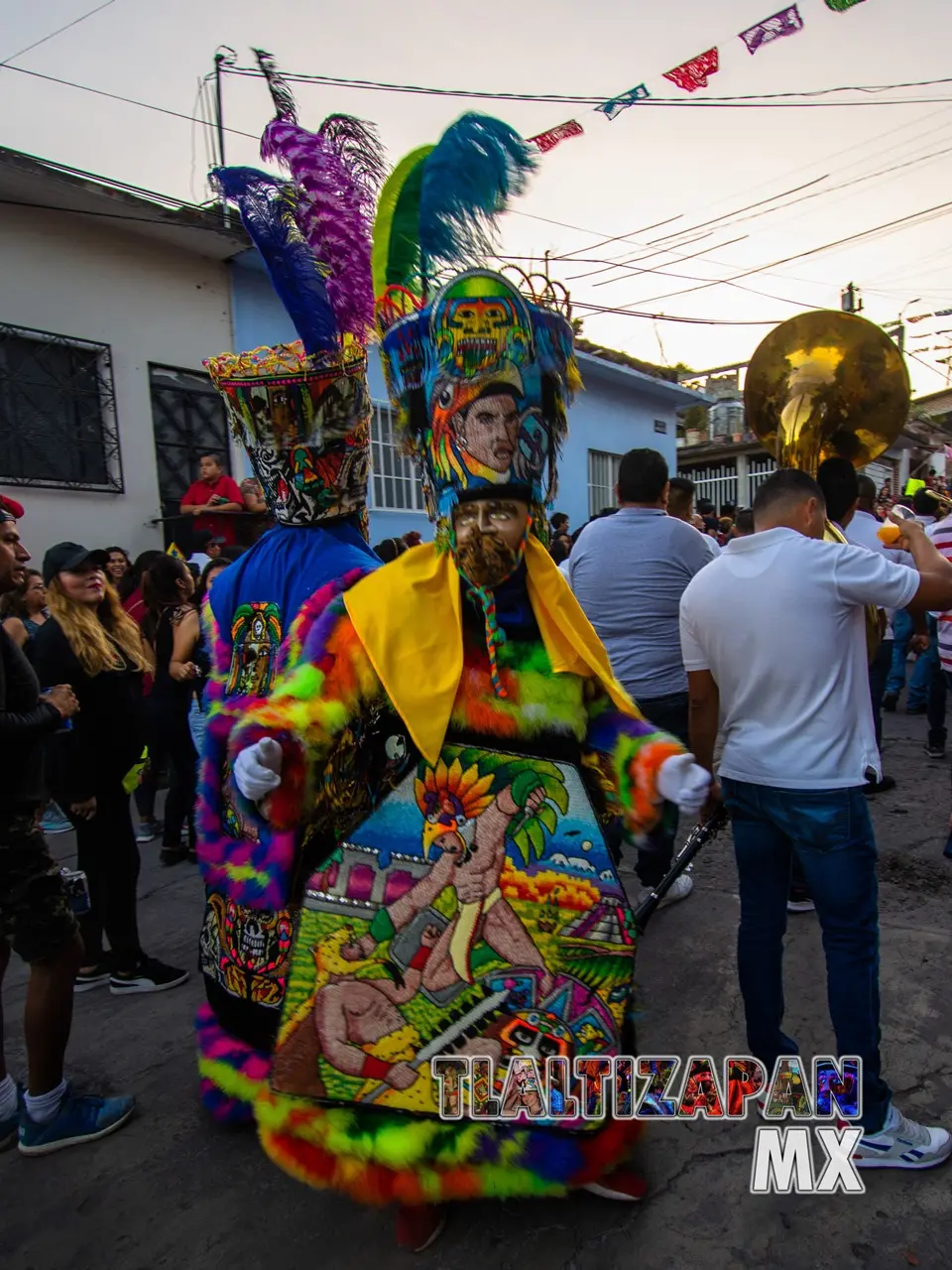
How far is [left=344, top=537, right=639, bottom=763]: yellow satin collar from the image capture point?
182 centimetres

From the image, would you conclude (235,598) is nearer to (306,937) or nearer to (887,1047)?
(306,937)

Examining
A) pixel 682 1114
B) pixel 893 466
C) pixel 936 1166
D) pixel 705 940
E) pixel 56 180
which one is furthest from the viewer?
pixel 893 466

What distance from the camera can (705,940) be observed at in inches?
133

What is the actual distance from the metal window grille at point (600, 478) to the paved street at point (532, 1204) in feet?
36.5

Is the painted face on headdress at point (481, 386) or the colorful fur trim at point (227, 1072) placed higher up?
the painted face on headdress at point (481, 386)

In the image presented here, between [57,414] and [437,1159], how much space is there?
716 centimetres

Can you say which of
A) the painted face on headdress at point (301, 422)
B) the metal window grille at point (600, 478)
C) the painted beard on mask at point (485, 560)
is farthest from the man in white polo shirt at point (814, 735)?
the metal window grille at point (600, 478)

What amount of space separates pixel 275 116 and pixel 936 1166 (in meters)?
3.66

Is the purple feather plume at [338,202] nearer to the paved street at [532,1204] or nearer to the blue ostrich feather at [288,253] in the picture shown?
the blue ostrich feather at [288,253]

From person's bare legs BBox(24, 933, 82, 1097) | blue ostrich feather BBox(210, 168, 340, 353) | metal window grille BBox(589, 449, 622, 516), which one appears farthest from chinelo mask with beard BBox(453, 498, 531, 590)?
metal window grille BBox(589, 449, 622, 516)

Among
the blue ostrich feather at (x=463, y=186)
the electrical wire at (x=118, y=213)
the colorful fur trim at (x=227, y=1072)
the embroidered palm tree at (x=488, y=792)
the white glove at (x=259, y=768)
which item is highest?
the electrical wire at (x=118, y=213)

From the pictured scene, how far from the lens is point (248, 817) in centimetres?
182

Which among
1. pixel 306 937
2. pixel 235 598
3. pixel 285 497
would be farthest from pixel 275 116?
pixel 306 937

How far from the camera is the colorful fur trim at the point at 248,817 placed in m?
1.83
